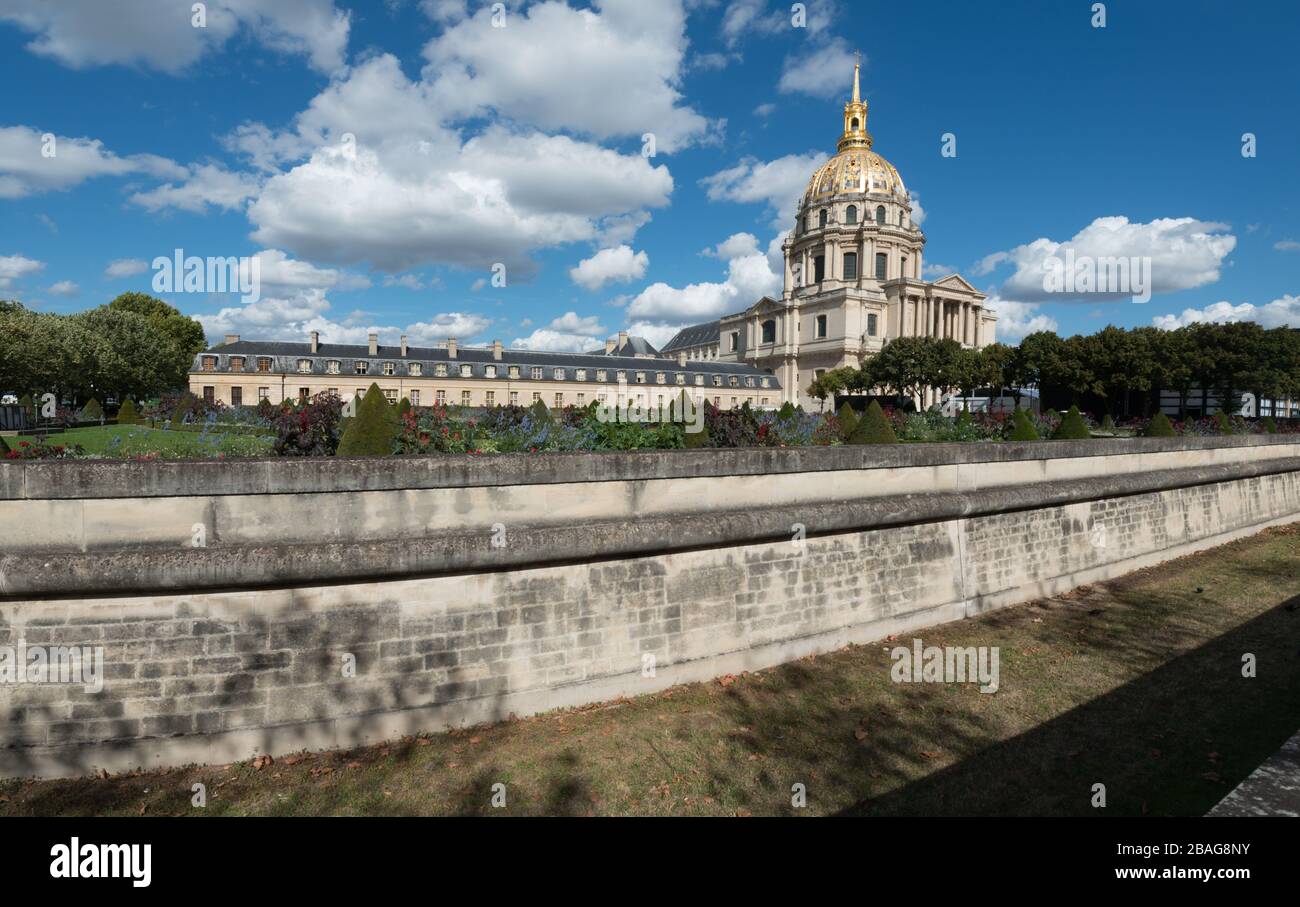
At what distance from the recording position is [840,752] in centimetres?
574

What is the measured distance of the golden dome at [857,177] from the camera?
264ft

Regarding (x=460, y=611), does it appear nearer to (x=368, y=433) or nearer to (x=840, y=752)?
(x=368, y=433)

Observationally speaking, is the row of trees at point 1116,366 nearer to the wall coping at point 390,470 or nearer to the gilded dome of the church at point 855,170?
the gilded dome of the church at point 855,170

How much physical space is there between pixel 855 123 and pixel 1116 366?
177 ft

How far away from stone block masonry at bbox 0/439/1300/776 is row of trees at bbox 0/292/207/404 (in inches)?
1477

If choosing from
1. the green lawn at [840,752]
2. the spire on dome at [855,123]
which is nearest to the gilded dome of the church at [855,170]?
the spire on dome at [855,123]

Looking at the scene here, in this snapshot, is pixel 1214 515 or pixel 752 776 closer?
pixel 752 776

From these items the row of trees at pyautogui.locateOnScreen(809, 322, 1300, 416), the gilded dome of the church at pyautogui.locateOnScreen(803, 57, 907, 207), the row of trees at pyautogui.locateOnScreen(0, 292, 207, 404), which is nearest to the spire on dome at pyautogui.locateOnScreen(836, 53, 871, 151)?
the gilded dome of the church at pyautogui.locateOnScreen(803, 57, 907, 207)

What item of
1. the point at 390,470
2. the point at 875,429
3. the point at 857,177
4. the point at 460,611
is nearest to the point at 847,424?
the point at 875,429

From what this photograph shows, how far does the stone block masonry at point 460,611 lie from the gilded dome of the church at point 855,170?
81222mm

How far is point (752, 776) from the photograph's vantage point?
17.5 ft
